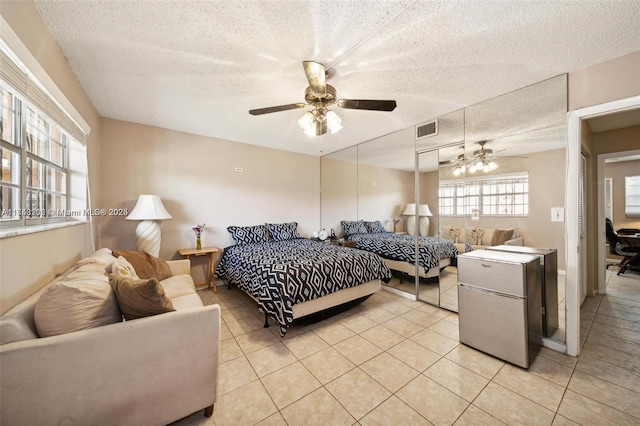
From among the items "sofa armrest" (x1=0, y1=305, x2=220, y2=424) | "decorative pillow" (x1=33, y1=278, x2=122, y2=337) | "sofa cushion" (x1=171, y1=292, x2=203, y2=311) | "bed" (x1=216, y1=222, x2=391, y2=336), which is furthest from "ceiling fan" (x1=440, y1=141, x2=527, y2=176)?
"decorative pillow" (x1=33, y1=278, x2=122, y2=337)

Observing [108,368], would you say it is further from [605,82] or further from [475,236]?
[605,82]

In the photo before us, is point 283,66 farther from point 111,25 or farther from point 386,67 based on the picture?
point 111,25

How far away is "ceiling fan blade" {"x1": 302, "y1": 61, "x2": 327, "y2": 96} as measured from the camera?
1.70 meters

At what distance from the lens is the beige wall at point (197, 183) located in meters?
3.25

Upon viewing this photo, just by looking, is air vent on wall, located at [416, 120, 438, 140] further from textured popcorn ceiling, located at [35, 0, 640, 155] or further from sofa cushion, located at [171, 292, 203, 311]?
sofa cushion, located at [171, 292, 203, 311]

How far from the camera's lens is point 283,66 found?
6.60 feet

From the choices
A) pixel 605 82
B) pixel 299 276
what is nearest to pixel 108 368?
pixel 299 276

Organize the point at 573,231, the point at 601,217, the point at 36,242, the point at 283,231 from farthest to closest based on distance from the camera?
the point at 283,231 → the point at 601,217 → the point at 573,231 → the point at 36,242

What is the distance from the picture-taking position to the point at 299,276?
2.35 metres

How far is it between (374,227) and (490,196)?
7.38 ft

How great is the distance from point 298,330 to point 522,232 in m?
2.63

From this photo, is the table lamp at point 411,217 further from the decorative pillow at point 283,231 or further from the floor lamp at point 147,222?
the floor lamp at point 147,222

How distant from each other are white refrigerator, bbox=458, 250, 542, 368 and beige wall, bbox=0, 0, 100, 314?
3.13 metres

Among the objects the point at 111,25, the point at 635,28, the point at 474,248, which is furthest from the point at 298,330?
the point at 635,28
